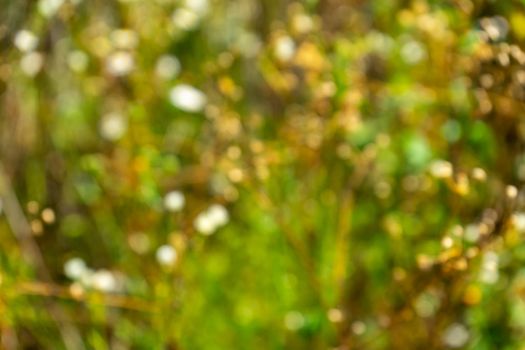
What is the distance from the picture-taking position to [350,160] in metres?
2.57

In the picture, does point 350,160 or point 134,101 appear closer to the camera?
point 350,160

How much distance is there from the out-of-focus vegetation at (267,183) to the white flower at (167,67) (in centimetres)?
2

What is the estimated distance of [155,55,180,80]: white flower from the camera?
3.05m

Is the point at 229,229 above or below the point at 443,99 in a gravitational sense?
below

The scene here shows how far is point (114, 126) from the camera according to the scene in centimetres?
294

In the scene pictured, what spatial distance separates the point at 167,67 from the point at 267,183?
0.85 metres

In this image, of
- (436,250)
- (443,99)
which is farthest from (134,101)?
(436,250)

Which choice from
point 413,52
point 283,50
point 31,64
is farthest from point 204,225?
point 31,64

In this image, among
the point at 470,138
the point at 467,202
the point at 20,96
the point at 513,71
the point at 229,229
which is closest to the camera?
the point at 513,71

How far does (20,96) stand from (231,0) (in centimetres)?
89

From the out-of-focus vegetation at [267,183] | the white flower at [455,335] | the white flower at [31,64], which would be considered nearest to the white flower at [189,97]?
the out-of-focus vegetation at [267,183]

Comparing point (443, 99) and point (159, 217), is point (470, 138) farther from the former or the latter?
point (159, 217)

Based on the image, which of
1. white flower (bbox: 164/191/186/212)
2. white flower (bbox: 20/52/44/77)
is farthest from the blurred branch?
white flower (bbox: 164/191/186/212)

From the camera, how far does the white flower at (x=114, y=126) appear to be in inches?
113
